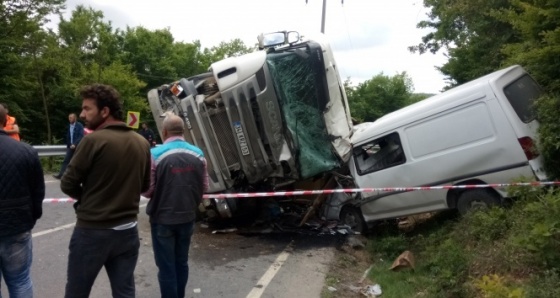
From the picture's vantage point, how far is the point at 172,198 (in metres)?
4.27

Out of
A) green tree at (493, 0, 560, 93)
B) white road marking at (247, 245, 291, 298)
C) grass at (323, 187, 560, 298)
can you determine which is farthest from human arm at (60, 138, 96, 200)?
green tree at (493, 0, 560, 93)

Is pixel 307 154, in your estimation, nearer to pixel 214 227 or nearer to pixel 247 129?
pixel 247 129

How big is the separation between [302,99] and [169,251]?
13.0 ft

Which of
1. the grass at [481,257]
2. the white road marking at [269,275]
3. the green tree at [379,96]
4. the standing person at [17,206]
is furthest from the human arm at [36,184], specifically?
the green tree at [379,96]

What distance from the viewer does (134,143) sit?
3295 millimetres

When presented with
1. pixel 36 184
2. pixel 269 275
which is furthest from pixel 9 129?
pixel 269 275

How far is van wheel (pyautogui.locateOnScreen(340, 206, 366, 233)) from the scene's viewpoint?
834cm

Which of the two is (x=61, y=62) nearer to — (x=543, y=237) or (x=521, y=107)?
(x=521, y=107)

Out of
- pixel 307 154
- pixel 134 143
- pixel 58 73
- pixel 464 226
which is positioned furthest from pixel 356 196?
pixel 58 73

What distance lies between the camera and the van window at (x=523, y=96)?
21.8 ft

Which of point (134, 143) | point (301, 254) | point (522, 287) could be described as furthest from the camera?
point (301, 254)

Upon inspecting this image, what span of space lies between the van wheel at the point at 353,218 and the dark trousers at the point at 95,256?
18.1 feet

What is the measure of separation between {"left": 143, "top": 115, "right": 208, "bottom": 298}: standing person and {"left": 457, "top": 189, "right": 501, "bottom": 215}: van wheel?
4.13m

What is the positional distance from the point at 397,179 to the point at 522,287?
11.3 feet
